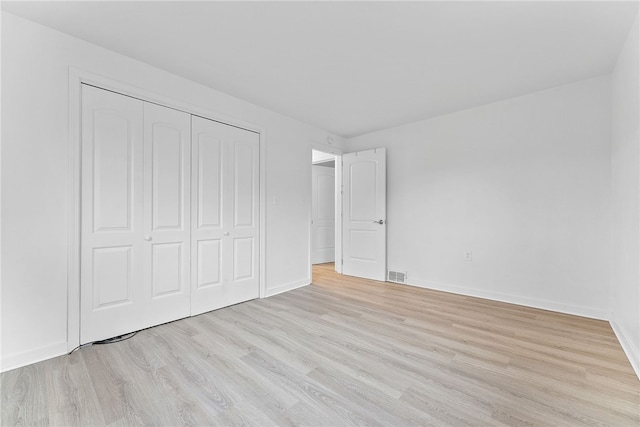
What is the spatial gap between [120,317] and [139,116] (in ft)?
5.89

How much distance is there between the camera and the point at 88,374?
185 cm

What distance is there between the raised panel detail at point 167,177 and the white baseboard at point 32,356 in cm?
110

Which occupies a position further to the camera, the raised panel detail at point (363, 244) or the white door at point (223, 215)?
the raised panel detail at point (363, 244)

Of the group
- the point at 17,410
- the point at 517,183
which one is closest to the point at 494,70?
the point at 517,183

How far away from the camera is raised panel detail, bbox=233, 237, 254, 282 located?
3.33 m

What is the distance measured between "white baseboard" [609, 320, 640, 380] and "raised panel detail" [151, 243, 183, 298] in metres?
3.72

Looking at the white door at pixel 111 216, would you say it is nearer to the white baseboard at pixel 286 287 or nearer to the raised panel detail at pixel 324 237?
the white baseboard at pixel 286 287

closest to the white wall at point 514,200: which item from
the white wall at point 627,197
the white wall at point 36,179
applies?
the white wall at point 627,197

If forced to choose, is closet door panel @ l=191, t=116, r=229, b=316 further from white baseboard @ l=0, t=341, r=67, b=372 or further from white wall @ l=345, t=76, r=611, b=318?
white wall @ l=345, t=76, r=611, b=318

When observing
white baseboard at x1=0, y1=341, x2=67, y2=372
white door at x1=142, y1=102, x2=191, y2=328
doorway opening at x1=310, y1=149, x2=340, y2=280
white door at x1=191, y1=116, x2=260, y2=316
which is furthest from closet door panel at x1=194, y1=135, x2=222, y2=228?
doorway opening at x1=310, y1=149, x2=340, y2=280

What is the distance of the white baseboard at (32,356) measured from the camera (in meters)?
1.89

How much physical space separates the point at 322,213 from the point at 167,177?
4.04 m

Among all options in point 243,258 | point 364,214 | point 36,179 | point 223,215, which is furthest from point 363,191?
point 36,179

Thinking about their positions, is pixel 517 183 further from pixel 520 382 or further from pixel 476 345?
pixel 520 382
